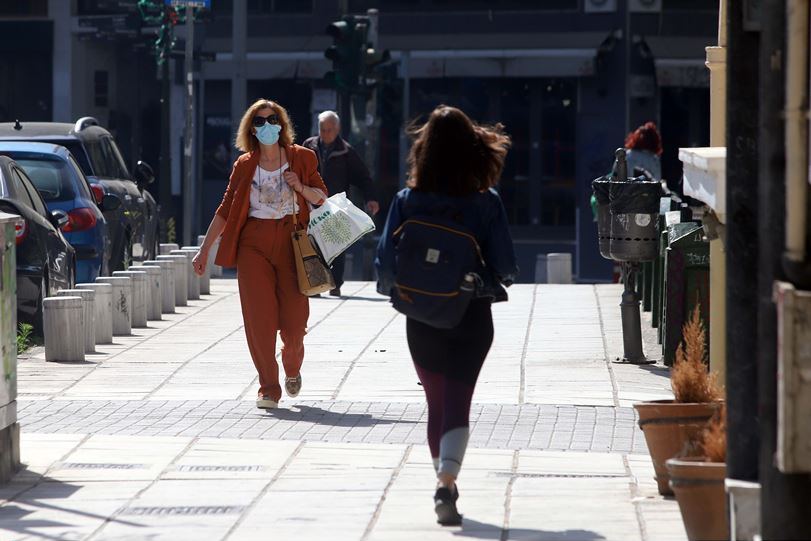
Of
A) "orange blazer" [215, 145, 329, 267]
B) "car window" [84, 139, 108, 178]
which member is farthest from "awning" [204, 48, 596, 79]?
"orange blazer" [215, 145, 329, 267]

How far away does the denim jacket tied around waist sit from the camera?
6.93 metres

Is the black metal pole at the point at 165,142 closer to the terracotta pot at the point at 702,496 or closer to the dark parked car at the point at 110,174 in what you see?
the dark parked car at the point at 110,174

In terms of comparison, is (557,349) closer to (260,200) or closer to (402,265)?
(260,200)

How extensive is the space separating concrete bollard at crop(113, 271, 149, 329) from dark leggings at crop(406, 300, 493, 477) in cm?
822

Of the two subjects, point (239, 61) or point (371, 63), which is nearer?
point (371, 63)

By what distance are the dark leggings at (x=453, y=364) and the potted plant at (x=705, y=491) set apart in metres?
1.03

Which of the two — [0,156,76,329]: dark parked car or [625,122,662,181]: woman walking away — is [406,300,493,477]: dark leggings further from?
[625,122,662,181]: woman walking away

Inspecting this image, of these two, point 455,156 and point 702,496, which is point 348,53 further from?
point 702,496

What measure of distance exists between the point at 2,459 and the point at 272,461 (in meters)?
1.24

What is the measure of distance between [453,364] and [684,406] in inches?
36.3

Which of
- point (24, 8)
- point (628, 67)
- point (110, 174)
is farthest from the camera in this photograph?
point (24, 8)

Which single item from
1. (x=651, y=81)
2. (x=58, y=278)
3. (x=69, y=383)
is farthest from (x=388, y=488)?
(x=651, y=81)

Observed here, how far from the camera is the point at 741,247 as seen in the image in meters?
5.44

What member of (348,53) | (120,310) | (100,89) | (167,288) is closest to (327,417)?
(120,310)
